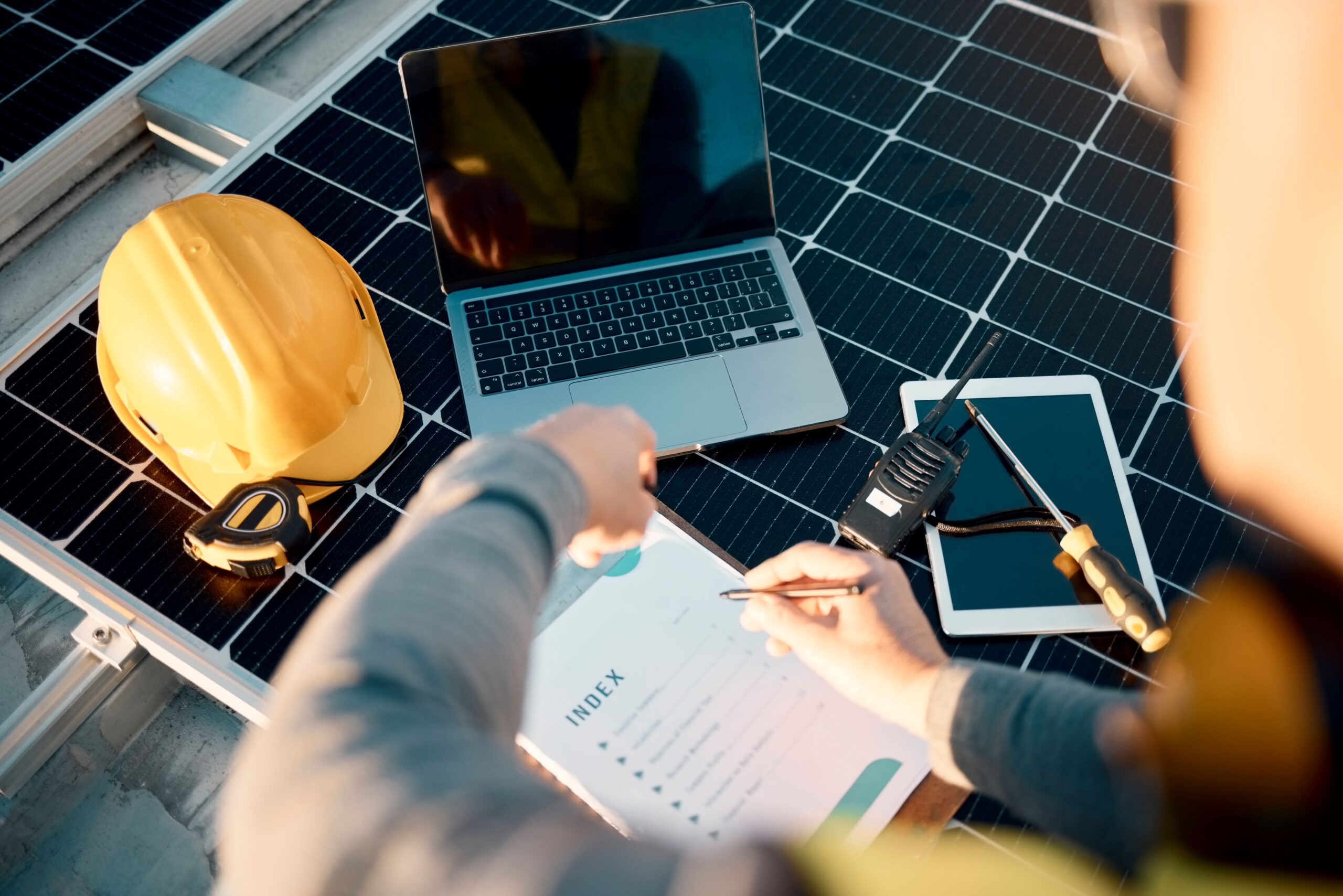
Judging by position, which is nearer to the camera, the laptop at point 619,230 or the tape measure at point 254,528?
the tape measure at point 254,528

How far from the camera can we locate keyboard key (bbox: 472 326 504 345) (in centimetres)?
115

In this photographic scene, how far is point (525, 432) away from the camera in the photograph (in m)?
0.81

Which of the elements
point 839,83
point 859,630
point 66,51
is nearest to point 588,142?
point 839,83

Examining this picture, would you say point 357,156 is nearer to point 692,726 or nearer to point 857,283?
point 857,283

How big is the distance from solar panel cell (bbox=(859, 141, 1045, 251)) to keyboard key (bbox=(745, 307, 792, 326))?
0.31 m

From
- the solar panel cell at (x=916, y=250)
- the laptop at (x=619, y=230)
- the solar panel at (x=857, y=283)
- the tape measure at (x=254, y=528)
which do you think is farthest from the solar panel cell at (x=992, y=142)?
the tape measure at (x=254, y=528)

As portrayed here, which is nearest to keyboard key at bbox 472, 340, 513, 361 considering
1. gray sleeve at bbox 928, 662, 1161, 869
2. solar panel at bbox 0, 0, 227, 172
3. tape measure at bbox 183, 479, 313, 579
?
tape measure at bbox 183, 479, 313, 579

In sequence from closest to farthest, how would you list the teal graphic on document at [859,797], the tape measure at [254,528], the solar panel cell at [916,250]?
the teal graphic on document at [859,797], the tape measure at [254,528], the solar panel cell at [916,250]

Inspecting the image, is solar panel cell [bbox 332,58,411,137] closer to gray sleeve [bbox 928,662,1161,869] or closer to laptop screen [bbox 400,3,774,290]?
laptop screen [bbox 400,3,774,290]

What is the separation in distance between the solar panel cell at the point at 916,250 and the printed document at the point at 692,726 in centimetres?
53

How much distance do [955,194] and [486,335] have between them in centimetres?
70

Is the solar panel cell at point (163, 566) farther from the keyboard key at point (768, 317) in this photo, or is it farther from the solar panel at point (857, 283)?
the keyboard key at point (768, 317)

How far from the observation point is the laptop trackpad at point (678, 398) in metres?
1.11

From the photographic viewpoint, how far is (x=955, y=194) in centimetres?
136
